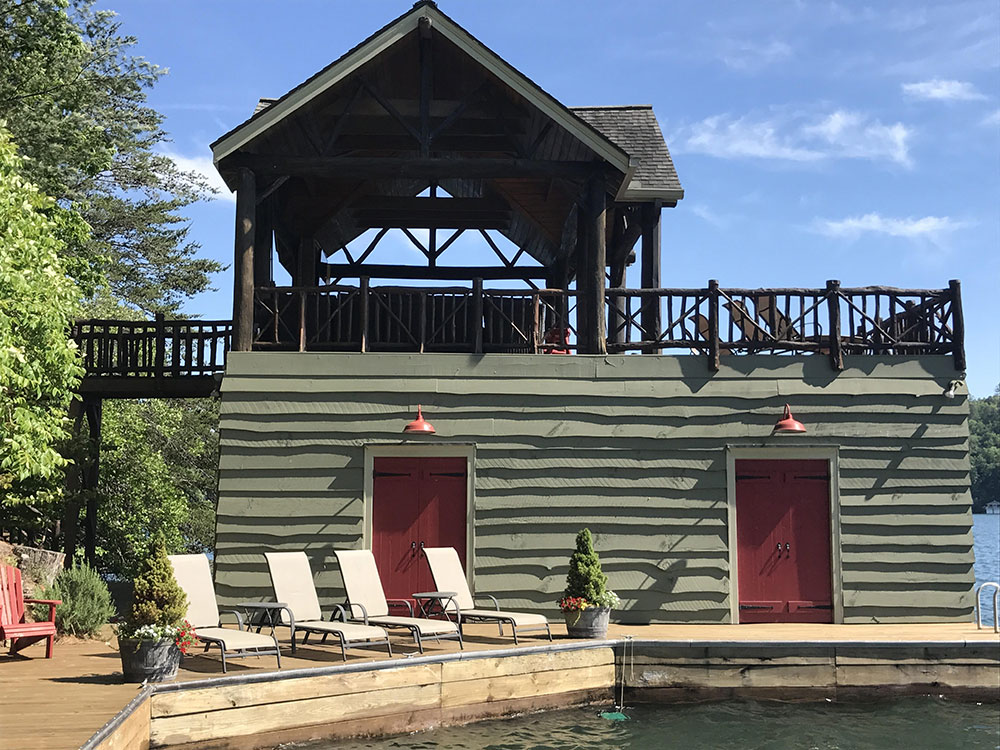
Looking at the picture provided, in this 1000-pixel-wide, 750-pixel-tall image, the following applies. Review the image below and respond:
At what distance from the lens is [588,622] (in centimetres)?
1064

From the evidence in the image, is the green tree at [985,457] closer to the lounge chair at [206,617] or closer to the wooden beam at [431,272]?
the wooden beam at [431,272]

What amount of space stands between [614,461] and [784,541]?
230cm

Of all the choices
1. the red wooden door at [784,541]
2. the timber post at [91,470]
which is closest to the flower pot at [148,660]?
the red wooden door at [784,541]

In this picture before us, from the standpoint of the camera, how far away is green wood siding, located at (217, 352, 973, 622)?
12219 millimetres

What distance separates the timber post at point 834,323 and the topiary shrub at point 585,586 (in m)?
4.18

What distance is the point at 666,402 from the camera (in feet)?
41.4

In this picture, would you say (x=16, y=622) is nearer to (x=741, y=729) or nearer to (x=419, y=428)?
(x=419, y=428)

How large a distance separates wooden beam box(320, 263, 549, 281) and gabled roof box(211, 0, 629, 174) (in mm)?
4719

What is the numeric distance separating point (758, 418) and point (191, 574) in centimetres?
692

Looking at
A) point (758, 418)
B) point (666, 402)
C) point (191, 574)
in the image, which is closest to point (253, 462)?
point (191, 574)

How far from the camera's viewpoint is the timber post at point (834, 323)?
41.7 ft

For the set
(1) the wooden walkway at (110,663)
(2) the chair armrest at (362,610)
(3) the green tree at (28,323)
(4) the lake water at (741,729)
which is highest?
(3) the green tree at (28,323)

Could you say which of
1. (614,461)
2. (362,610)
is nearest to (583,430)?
(614,461)

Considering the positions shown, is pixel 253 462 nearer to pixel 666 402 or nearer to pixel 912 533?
pixel 666 402
